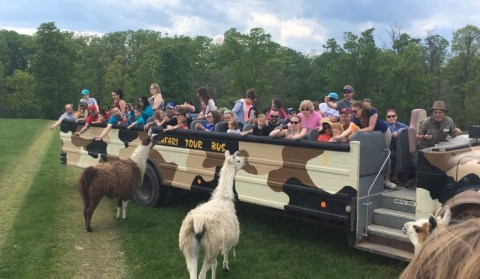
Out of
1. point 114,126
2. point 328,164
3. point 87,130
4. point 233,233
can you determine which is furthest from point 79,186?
point 328,164

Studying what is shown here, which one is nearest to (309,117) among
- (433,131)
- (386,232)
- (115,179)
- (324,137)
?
(324,137)

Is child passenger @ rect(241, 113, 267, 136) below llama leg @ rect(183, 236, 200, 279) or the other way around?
the other way around

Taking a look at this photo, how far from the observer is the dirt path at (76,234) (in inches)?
253

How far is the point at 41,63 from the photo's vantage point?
60.4 meters

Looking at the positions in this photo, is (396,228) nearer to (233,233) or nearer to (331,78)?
(233,233)

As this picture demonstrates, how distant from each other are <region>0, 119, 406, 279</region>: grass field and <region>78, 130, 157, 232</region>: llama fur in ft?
1.57

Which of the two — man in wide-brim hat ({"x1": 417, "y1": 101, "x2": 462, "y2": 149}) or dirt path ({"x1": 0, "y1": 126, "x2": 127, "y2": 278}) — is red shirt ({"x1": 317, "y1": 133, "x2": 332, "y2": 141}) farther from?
dirt path ({"x1": 0, "y1": 126, "x2": 127, "y2": 278})

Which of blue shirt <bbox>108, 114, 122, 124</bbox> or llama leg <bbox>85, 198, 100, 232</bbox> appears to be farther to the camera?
blue shirt <bbox>108, 114, 122, 124</bbox>

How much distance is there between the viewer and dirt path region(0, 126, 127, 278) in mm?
6430

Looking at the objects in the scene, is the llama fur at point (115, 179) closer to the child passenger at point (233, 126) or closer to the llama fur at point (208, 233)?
the child passenger at point (233, 126)

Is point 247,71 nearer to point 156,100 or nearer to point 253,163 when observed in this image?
point 156,100

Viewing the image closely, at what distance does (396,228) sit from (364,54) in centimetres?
5269

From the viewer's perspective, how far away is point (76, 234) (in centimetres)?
797

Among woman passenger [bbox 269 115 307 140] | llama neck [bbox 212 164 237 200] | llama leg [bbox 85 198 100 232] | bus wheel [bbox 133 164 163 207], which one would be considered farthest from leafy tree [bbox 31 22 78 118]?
llama neck [bbox 212 164 237 200]
